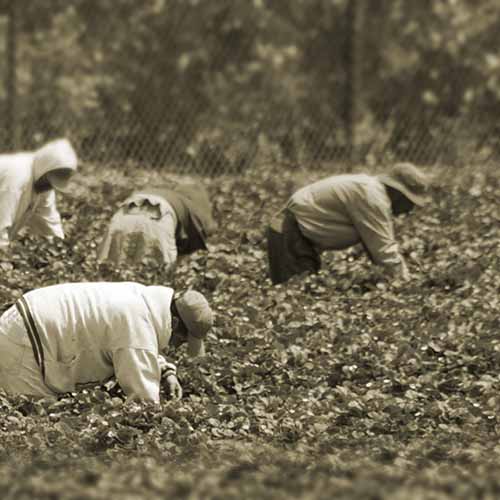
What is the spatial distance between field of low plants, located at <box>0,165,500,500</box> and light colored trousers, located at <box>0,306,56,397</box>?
0.15 metres

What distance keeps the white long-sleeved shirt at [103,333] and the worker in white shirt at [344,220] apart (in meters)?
3.51

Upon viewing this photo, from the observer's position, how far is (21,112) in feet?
51.4

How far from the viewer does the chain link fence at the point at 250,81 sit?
15.8 meters

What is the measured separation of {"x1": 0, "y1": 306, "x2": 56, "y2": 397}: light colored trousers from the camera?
26.5 ft

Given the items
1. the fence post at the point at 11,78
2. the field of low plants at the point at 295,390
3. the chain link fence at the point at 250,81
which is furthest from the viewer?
the chain link fence at the point at 250,81

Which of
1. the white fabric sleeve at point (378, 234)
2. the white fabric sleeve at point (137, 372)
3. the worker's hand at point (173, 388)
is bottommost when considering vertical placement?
the worker's hand at point (173, 388)

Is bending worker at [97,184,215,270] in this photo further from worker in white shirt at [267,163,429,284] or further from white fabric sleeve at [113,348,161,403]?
white fabric sleeve at [113,348,161,403]

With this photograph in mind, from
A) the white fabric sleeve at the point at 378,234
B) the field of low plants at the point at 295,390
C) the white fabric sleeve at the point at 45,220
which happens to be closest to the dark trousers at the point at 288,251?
the field of low plants at the point at 295,390

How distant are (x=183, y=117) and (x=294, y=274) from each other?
209 inches

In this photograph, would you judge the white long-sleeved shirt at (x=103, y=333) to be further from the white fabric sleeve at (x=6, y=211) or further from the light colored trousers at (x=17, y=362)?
the white fabric sleeve at (x=6, y=211)

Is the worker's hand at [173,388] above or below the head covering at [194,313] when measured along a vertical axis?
below

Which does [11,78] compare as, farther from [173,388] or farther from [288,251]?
[173,388]

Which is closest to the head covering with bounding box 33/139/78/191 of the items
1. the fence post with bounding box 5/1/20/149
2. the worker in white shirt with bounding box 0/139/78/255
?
the worker in white shirt with bounding box 0/139/78/255

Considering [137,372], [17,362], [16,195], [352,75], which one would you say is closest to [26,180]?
[16,195]
